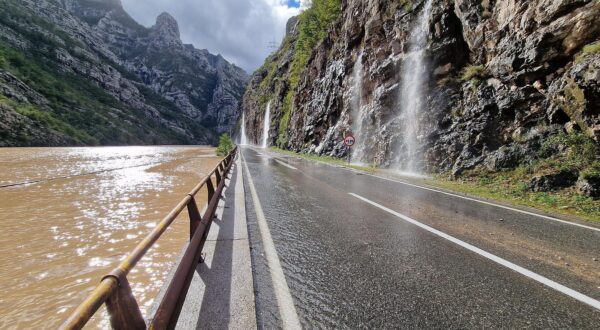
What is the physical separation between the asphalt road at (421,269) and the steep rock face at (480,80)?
21.9 feet

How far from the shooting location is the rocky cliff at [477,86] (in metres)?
10.2

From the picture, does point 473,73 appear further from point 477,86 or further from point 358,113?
Answer: point 358,113

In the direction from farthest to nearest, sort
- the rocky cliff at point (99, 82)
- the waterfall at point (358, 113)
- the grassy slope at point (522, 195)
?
the rocky cliff at point (99, 82) → the waterfall at point (358, 113) → the grassy slope at point (522, 195)

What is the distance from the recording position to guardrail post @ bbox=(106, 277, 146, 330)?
1637 millimetres

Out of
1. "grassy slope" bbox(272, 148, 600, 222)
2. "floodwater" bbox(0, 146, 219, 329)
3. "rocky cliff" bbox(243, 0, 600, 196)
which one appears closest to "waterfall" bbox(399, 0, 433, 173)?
"rocky cliff" bbox(243, 0, 600, 196)

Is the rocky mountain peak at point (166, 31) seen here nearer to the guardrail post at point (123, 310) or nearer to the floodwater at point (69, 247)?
the floodwater at point (69, 247)

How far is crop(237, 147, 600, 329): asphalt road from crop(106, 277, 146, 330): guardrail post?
1.12 m

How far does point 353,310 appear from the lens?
2.82m

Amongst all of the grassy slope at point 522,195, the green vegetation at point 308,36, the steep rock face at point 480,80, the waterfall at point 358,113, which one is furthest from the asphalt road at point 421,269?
the green vegetation at point 308,36

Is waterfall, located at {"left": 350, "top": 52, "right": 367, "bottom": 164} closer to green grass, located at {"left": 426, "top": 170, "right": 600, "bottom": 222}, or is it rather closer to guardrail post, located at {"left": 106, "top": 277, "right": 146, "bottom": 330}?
green grass, located at {"left": 426, "top": 170, "right": 600, "bottom": 222}

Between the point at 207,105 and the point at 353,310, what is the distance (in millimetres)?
177403

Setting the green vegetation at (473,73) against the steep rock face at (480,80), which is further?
the green vegetation at (473,73)

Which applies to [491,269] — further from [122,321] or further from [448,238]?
[122,321]

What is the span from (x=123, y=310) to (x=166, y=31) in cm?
20366
